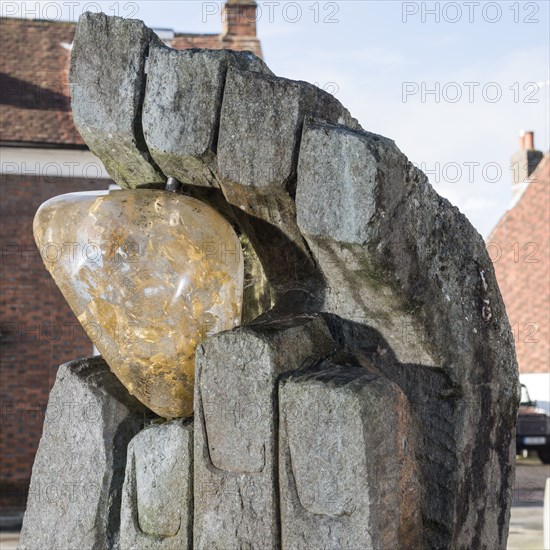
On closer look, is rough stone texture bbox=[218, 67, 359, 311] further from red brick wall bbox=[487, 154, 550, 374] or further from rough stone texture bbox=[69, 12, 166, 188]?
red brick wall bbox=[487, 154, 550, 374]

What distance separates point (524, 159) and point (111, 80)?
15.3m

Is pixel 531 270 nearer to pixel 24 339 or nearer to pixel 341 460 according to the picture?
→ pixel 24 339

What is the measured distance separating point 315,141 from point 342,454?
914mm

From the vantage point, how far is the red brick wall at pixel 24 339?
1070cm

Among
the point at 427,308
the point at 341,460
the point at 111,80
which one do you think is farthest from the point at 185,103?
the point at 341,460

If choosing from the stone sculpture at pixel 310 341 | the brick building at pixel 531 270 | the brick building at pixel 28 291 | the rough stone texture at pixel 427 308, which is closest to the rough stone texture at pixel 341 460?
the stone sculpture at pixel 310 341

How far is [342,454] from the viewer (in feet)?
8.91

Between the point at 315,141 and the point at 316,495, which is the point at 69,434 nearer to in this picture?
the point at 316,495

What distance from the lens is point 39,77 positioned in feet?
37.9

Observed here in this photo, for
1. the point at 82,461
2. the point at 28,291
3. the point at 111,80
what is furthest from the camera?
the point at 28,291

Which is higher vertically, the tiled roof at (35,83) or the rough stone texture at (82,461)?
the tiled roof at (35,83)

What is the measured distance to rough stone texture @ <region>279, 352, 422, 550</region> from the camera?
2.70 metres

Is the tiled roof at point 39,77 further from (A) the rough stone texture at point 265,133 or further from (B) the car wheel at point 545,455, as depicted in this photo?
(A) the rough stone texture at point 265,133

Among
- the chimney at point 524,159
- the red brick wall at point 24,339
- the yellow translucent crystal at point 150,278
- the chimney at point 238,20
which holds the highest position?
the chimney at point 238,20
